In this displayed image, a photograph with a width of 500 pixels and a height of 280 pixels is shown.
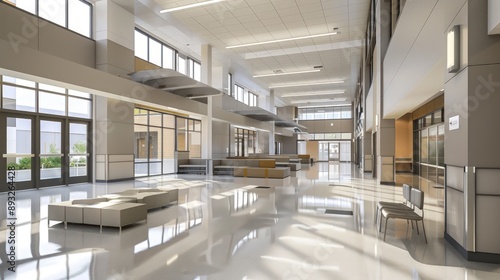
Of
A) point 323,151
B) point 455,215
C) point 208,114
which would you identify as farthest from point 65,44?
point 323,151

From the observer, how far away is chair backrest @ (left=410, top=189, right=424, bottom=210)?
16.7 feet

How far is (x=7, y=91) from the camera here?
9.66 m

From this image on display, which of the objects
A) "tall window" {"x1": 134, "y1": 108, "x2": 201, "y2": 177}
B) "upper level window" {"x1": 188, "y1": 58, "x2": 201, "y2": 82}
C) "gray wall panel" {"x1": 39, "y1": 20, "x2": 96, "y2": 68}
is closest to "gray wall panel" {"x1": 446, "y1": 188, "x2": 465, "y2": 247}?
"gray wall panel" {"x1": 39, "y1": 20, "x2": 96, "y2": 68}

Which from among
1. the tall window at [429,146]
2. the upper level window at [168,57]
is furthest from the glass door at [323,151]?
the upper level window at [168,57]

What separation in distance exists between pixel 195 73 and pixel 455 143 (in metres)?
17.4

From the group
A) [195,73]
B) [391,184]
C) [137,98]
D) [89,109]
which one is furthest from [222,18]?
[391,184]

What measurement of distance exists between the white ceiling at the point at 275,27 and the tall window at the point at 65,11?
1.95 meters

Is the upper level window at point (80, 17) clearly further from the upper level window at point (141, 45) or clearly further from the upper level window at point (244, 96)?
the upper level window at point (244, 96)

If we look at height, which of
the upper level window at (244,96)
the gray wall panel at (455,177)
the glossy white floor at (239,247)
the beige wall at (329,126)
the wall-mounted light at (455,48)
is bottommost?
the glossy white floor at (239,247)

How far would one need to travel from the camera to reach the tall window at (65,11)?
395 inches

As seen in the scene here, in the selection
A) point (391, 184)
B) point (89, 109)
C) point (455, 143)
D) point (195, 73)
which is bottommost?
point (391, 184)

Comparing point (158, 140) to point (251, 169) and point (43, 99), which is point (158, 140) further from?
point (43, 99)

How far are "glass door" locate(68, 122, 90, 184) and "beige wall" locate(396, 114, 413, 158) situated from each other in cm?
1641

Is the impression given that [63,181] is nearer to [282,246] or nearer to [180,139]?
[180,139]
